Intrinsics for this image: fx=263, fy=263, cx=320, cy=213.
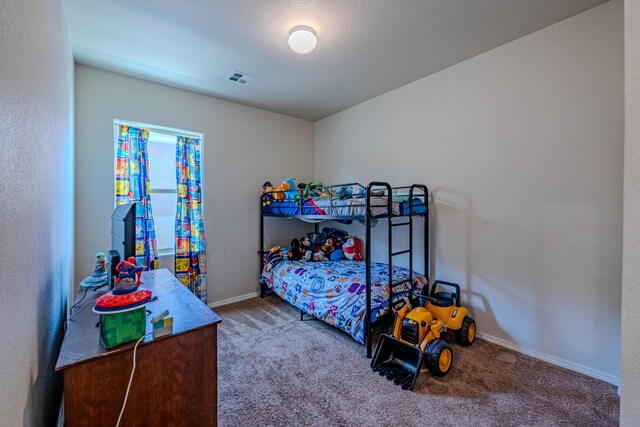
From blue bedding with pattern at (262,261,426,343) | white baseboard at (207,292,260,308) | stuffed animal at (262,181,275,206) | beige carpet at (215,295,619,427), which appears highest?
stuffed animal at (262,181,275,206)

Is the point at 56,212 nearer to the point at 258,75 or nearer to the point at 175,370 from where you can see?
the point at 175,370

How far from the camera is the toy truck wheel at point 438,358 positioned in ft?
6.21

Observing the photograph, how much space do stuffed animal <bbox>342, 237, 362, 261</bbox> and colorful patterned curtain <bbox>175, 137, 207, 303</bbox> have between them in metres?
1.79

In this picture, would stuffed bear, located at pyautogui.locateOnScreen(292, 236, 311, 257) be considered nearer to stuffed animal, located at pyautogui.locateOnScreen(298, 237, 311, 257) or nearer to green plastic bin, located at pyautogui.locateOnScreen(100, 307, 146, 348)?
stuffed animal, located at pyautogui.locateOnScreen(298, 237, 311, 257)

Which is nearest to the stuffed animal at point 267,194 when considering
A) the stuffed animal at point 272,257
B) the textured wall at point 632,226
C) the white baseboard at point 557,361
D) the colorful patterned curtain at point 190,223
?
the stuffed animal at point 272,257

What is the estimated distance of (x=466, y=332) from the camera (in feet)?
7.59

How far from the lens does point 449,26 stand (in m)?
2.04

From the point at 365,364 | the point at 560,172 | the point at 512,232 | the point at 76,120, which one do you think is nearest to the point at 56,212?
the point at 76,120

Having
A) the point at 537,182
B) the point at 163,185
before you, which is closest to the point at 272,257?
the point at 163,185

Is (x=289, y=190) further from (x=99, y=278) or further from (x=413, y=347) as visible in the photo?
(x=413, y=347)

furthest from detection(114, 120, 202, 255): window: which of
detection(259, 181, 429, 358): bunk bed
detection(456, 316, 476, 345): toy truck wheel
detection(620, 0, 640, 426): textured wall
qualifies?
detection(620, 0, 640, 426): textured wall

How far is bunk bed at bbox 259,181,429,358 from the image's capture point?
7.41 feet

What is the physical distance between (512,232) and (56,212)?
3261mm

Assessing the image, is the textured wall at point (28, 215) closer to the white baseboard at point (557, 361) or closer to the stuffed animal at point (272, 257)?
the stuffed animal at point (272, 257)
